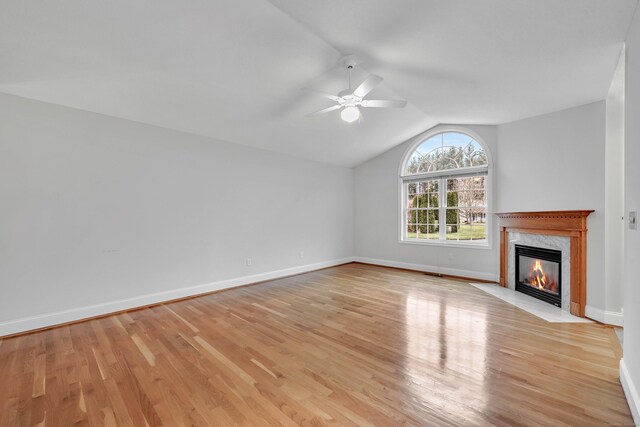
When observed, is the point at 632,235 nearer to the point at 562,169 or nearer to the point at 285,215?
the point at 562,169

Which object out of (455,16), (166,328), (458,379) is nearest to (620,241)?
(458,379)

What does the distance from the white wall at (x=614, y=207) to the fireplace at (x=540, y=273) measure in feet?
1.74

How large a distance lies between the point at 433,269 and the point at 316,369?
161 inches

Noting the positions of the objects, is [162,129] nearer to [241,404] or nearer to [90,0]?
[90,0]

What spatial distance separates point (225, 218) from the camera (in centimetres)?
457

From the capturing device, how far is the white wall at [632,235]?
1664 millimetres

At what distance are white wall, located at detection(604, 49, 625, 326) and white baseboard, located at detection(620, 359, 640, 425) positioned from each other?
152cm

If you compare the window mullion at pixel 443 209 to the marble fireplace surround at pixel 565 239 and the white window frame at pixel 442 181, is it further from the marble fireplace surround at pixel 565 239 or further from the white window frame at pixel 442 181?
the marble fireplace surround at pixel 565 239

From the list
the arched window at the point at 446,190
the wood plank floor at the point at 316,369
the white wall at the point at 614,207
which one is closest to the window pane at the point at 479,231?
the arched window at the point at 446,190

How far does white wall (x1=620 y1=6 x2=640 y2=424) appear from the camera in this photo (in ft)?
5.46

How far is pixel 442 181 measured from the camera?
18.2 feet

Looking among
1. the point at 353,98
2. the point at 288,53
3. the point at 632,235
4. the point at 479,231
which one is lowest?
the point at 479,231

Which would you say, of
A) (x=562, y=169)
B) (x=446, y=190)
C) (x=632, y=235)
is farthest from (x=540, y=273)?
(x=632, y=235)

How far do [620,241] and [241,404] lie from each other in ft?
13.6
